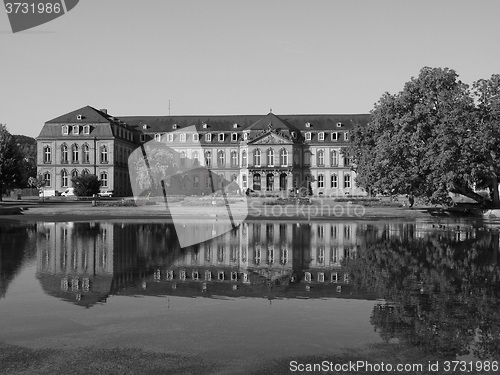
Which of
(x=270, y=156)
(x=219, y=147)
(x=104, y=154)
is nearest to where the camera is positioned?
(x=104, y=154)

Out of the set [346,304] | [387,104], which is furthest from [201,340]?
[387,104]

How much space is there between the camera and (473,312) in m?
11.8

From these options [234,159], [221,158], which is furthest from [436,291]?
[221,158]

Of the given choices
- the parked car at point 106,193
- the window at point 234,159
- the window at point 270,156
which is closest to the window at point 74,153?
the parked car at point 106,193

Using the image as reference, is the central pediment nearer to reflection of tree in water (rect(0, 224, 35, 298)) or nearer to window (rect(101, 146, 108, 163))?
window (rect(101, 146, 108, 163))

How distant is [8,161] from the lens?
2714 inches

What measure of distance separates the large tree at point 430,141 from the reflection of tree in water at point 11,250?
28.7 meters

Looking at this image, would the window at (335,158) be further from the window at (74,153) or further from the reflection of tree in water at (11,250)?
the reflection of tree in water at (11,250)

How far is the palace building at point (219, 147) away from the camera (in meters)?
90.0

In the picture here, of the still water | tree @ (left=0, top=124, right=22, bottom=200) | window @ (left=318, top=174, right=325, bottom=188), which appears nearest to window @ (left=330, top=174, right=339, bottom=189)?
window @ (left=318, top=174, right=325, bottom=188)

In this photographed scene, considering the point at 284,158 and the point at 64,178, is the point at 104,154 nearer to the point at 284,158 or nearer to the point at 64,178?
the point at 64,178

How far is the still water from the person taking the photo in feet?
32.2

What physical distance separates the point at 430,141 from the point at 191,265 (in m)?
31.4

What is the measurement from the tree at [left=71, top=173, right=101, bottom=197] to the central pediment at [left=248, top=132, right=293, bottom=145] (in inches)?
1210
